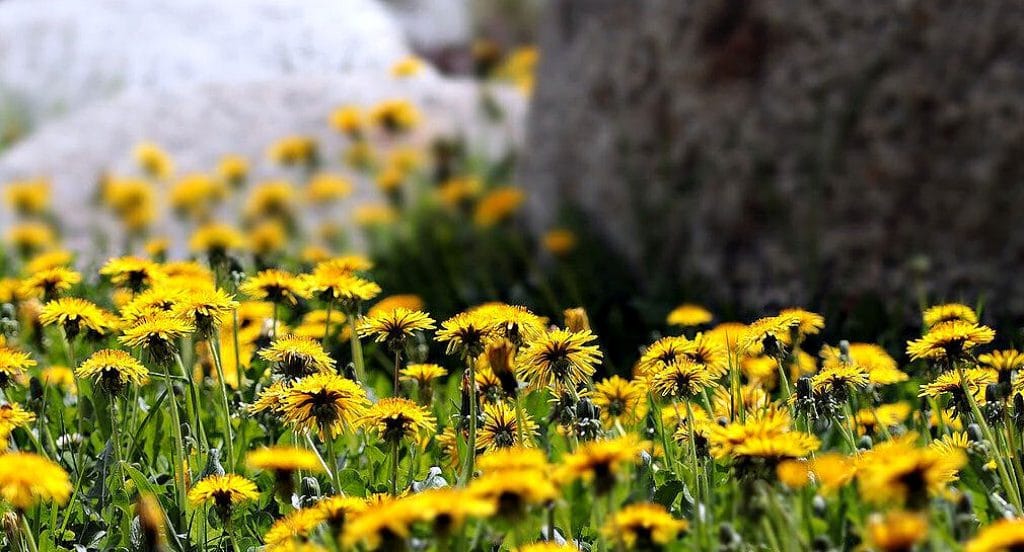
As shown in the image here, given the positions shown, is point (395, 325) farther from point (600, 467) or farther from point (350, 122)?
point (350, 122)

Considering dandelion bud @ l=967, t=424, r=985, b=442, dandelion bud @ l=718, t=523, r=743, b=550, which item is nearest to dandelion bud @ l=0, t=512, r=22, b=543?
dandelion bud @ l=718, t=523, r=743, b=550

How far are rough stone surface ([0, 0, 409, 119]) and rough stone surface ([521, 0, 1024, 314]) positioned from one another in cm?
438

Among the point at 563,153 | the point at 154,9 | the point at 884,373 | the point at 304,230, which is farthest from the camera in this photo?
the point at 154,9

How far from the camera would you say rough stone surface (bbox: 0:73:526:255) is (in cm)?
617

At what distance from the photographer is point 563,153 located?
4.72 meters

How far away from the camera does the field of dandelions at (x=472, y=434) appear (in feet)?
4.33

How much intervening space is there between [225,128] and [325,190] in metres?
1.29

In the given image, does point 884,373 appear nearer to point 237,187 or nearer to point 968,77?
point 968,77

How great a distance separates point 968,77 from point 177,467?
232cm

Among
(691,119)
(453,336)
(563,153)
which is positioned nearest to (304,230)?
(563,153)

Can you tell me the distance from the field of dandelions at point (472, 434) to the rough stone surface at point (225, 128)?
3287 millimetres

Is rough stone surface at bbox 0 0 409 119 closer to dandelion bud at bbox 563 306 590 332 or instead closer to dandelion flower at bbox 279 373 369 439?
dandelion bud at bbox 563 306 590 332

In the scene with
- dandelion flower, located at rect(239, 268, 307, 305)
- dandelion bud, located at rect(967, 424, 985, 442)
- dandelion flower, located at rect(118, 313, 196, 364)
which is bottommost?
dandelion flower, located at rect(118, 313, 196, 364)

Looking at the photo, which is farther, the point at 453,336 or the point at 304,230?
the point at 304,230
